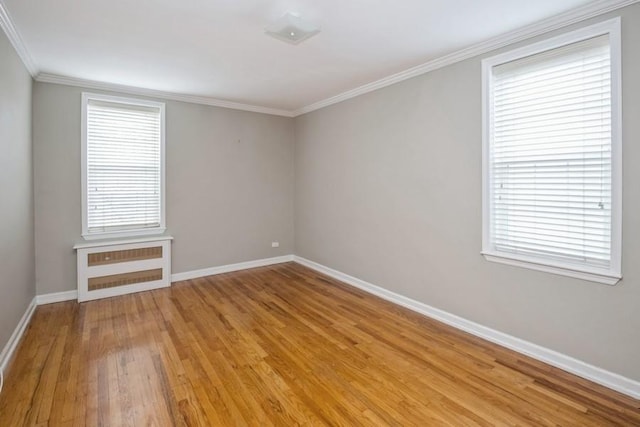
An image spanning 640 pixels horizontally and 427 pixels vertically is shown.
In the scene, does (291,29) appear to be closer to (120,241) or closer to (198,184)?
(198,184)

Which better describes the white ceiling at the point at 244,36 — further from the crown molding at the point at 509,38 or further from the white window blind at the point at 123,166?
the white window blind at the point at 123,166

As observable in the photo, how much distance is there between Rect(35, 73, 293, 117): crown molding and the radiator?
190 centimetres

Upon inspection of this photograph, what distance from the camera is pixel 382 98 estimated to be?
3.83 m

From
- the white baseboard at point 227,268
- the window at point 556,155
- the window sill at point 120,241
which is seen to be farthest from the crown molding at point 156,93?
the window at point 556,155

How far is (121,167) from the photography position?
4.11m

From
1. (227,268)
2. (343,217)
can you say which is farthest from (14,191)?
(343,217)

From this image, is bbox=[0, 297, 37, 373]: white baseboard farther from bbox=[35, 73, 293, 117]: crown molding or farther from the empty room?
bbox=[35, 73, 293, 117]: crown molding

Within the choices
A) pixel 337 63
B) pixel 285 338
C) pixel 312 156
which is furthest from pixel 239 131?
pixel 285 338

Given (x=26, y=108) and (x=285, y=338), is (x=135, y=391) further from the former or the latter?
(x=26, y=108)

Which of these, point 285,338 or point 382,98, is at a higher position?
point 382,98

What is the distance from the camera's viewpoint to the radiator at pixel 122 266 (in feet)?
12.5

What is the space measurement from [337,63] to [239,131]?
2272 mm

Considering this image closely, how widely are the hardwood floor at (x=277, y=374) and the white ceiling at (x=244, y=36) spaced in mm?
2623

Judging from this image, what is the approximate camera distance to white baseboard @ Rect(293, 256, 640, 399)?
2.18 meters
